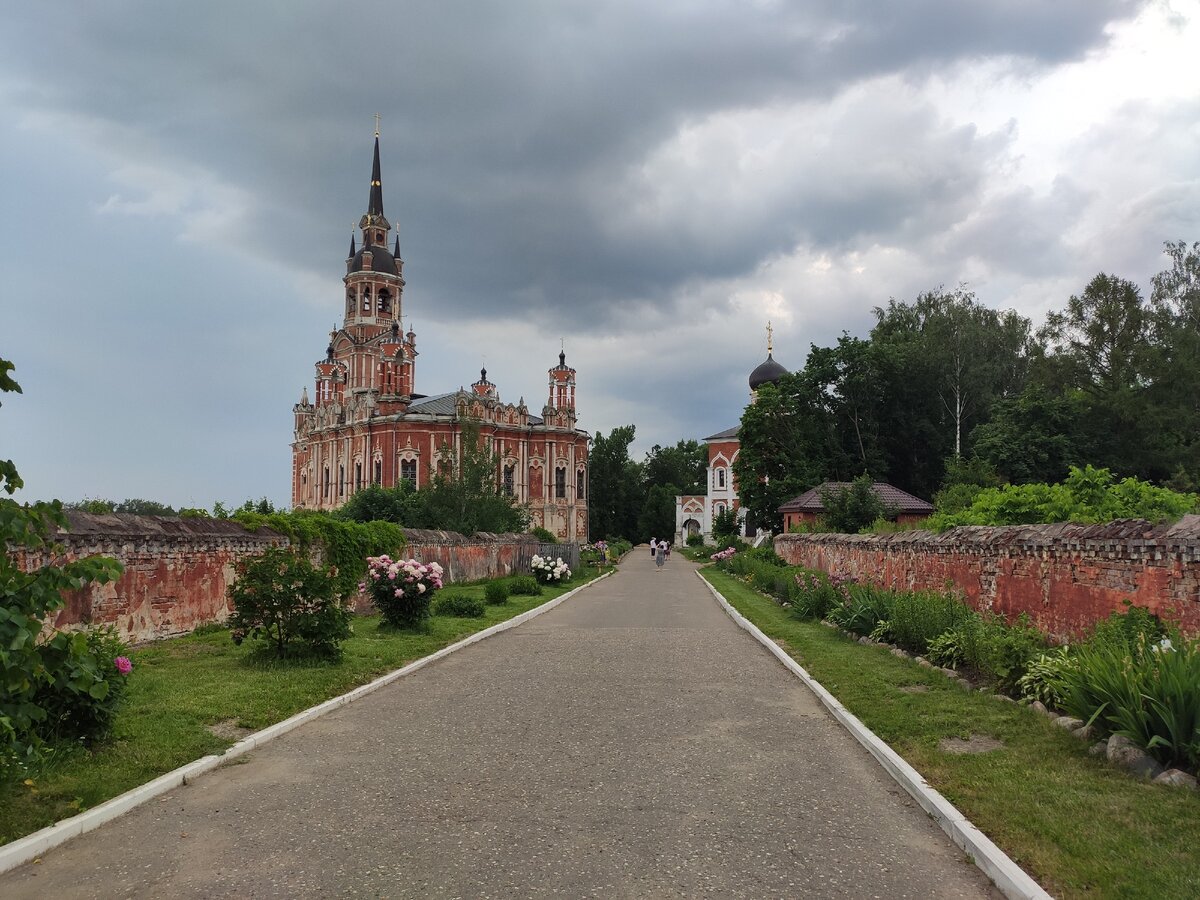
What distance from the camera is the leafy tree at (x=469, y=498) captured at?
34656 millimetres

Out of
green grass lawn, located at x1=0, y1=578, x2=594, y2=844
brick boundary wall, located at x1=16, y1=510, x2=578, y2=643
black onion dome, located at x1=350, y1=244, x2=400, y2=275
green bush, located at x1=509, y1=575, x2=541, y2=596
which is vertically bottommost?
green bush, located at x1=509, y1=575, x2=541, y2=596

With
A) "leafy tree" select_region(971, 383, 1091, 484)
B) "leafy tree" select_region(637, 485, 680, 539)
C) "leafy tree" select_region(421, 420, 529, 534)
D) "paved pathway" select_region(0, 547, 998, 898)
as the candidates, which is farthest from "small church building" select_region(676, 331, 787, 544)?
"paved pathway" select_region(0, 547, 998, 898)

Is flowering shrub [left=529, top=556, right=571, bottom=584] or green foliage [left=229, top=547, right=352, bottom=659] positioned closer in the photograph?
green foliage [left=229, top=547, right=352, bottom=659]

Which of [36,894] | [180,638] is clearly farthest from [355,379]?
[36,894]

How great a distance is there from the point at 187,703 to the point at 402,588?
651 cm

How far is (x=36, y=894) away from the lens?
432cm

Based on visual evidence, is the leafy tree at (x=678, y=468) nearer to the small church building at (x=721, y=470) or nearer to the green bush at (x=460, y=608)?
the small church building at (x=721, y=470)

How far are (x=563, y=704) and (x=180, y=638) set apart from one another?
284 inches

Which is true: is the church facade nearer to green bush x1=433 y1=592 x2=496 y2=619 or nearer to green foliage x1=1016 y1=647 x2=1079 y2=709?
green bush x1=433 y1=592 x2=496 y2=619

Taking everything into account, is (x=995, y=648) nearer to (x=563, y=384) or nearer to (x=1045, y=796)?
(x=1045, y=796)

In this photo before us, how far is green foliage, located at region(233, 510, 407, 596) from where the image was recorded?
1667 centimetres

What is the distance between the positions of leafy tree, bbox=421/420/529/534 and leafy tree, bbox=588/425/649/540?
62444 mm

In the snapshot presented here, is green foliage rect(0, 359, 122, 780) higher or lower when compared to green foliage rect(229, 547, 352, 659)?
higher

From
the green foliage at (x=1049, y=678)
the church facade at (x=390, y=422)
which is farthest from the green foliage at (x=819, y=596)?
the church facade at (x=390, y=422)
